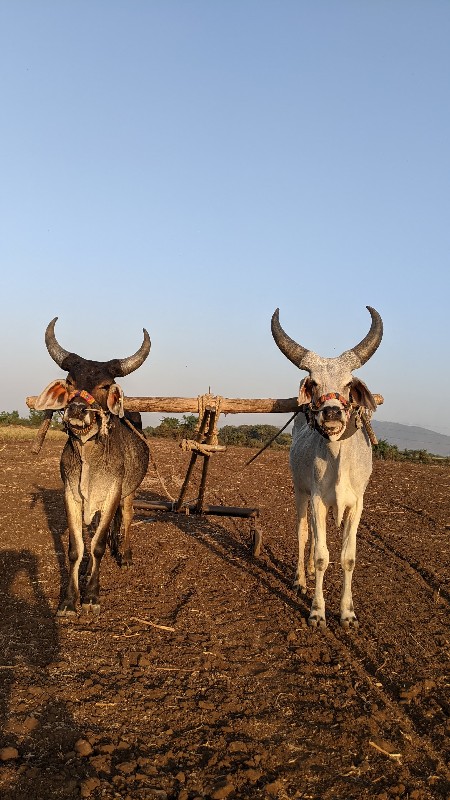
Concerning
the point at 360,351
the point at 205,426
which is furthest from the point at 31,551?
the point at 360,351

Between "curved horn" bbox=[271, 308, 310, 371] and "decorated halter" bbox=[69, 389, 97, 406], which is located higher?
"curved horn" bbox=[271, 308, 310, 371]

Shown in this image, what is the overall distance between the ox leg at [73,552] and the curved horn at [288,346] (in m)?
2.59

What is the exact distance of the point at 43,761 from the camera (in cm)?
369

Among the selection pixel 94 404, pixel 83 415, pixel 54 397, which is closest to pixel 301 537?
pixel 94 404

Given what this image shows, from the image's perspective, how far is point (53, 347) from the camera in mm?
7293

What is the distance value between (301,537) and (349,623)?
1.65 meters

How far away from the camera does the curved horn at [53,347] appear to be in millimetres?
7246

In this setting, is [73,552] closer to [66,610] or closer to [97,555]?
[97,555]

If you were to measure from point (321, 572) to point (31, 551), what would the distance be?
14.0 feet

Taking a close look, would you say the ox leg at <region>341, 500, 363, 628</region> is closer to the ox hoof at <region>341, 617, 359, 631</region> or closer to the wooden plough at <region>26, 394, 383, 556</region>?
the ox hoof at <region>341, 617, 359, 631</region>

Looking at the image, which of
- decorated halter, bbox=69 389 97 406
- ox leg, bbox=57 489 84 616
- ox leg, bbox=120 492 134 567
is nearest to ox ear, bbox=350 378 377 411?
decorated halter, bbox=69 389 97 406

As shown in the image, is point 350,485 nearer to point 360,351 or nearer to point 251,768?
point 360,351

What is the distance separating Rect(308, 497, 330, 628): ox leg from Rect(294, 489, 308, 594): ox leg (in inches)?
40.8

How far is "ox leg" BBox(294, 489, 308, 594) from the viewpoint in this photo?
7.55 meters
